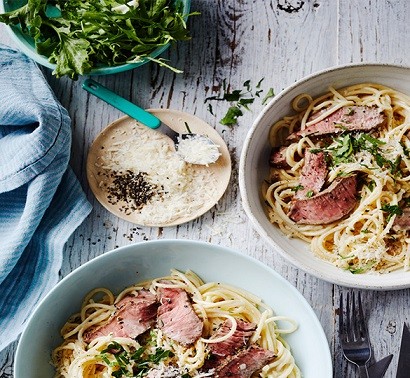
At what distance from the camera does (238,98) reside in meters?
2.88

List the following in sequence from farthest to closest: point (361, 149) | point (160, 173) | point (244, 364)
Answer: point (160, 173) < point (361, 149) < point (244, 364)

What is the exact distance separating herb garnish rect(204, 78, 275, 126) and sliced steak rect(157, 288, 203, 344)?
0.74 meters

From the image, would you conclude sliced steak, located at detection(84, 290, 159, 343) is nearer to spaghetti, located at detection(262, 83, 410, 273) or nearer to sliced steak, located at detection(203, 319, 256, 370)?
sliced steak, located at detection(203, 319, 256, 370)

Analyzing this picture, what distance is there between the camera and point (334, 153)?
2.70m

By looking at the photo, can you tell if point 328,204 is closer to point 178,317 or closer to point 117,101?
point 178,317

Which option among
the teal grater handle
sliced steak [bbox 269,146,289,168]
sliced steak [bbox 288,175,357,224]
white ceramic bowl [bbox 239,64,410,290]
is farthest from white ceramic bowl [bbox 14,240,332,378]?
the teal grater handle

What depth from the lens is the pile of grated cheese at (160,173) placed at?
280cm

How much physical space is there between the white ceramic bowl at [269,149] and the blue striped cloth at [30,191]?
26.8 inches

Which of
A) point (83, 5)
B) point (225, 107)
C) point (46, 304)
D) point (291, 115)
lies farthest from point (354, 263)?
point (83, 5)

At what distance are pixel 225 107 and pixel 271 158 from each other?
0.30 metres

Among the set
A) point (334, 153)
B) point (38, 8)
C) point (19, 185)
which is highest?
point (38, 8)

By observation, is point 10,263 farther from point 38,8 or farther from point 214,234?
point 38,8

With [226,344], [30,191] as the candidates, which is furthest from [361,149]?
[30,191]

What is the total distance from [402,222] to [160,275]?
3.20 feet
